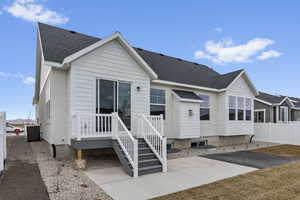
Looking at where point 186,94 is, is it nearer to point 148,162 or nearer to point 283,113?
point 148,162

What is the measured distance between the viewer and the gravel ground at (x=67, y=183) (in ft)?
12.6

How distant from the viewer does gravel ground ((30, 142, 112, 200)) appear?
151 inches

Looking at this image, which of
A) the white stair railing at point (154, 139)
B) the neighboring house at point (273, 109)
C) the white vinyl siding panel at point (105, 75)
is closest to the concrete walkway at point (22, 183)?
the white vinyl siding panel at point (105, 75)

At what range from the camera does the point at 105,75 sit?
7301 millimetres

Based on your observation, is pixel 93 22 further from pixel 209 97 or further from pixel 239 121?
pixel 239 121

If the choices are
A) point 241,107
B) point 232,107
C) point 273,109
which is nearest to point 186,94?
point 232,107

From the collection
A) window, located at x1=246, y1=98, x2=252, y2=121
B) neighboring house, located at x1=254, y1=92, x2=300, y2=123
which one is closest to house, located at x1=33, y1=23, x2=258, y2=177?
window, located at x1=246, y1=98, x2=252, y2=121

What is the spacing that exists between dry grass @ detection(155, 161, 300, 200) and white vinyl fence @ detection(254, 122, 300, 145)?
358 inches

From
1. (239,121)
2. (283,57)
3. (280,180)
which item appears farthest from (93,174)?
(283,57)

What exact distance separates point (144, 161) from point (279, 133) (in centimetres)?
1254

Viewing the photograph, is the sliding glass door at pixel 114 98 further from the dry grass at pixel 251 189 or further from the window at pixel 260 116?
the window at pixel 260 116

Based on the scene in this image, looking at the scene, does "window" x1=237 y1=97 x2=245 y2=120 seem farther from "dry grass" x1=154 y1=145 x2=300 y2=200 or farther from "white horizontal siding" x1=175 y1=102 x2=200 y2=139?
"dry grass" x1=154 y1=145 x2=300 y2=200

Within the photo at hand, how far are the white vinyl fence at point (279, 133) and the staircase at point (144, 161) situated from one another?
11.9 meters

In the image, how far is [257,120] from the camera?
17.4 metres
